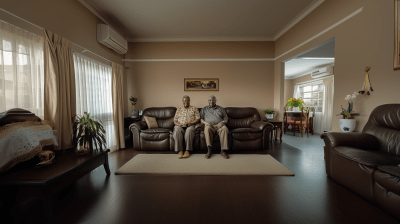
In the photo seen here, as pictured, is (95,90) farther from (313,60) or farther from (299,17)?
(313,60)

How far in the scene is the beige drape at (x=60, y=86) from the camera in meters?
2.09

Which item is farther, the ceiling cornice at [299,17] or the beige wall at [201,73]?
the beige wall at [201,73]

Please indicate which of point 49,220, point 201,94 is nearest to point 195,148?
point 201,94

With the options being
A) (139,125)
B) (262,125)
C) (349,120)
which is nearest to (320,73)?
(262,125)

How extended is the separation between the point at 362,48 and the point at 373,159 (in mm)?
1663

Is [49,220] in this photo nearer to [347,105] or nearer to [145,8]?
[145,8]

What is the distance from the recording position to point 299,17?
344cm

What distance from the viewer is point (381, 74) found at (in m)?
2.07

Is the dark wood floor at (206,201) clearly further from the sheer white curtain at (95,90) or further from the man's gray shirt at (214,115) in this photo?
the man's gray shirt at (214,115)

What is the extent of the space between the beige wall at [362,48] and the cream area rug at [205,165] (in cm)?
137

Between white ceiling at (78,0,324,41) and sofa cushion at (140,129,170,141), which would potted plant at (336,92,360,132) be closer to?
white ceiling at (78,0,324,41)

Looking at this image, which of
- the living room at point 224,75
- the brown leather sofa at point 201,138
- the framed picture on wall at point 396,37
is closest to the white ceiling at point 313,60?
the living room at point 224,75

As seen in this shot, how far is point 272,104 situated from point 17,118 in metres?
4.92

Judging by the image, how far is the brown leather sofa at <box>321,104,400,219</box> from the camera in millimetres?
1346
